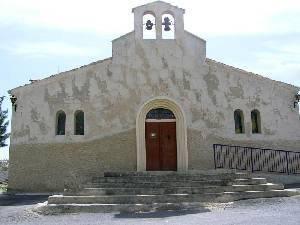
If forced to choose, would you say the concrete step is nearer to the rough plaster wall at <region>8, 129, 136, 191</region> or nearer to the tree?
the rough plaster wall at <region>8, 129, 136, 191</region>

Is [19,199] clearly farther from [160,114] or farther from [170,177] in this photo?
[160,114]

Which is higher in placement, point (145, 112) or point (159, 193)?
point (145, 112)

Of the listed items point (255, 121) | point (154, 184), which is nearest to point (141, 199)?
point (154, 184)

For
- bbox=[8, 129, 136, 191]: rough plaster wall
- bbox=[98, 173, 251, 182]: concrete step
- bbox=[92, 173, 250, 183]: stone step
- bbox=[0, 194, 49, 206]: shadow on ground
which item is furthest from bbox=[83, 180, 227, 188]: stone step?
bbox=[8, 129, 136, 191]: rough plaster wall

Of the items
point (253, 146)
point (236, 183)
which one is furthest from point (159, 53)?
point (236, 183)

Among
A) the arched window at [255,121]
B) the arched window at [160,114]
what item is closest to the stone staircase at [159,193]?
the arched window at [160,114]

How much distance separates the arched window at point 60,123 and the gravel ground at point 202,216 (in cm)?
590

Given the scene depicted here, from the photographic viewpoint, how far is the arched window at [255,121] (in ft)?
63.2

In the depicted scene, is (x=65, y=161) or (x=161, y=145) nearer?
(x=65, y=161)

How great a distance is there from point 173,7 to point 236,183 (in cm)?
897

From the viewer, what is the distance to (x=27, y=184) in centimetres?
1767

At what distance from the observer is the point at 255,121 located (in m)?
19.5

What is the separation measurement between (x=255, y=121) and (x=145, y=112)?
5209mm

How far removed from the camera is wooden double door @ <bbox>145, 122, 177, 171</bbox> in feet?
60.4
